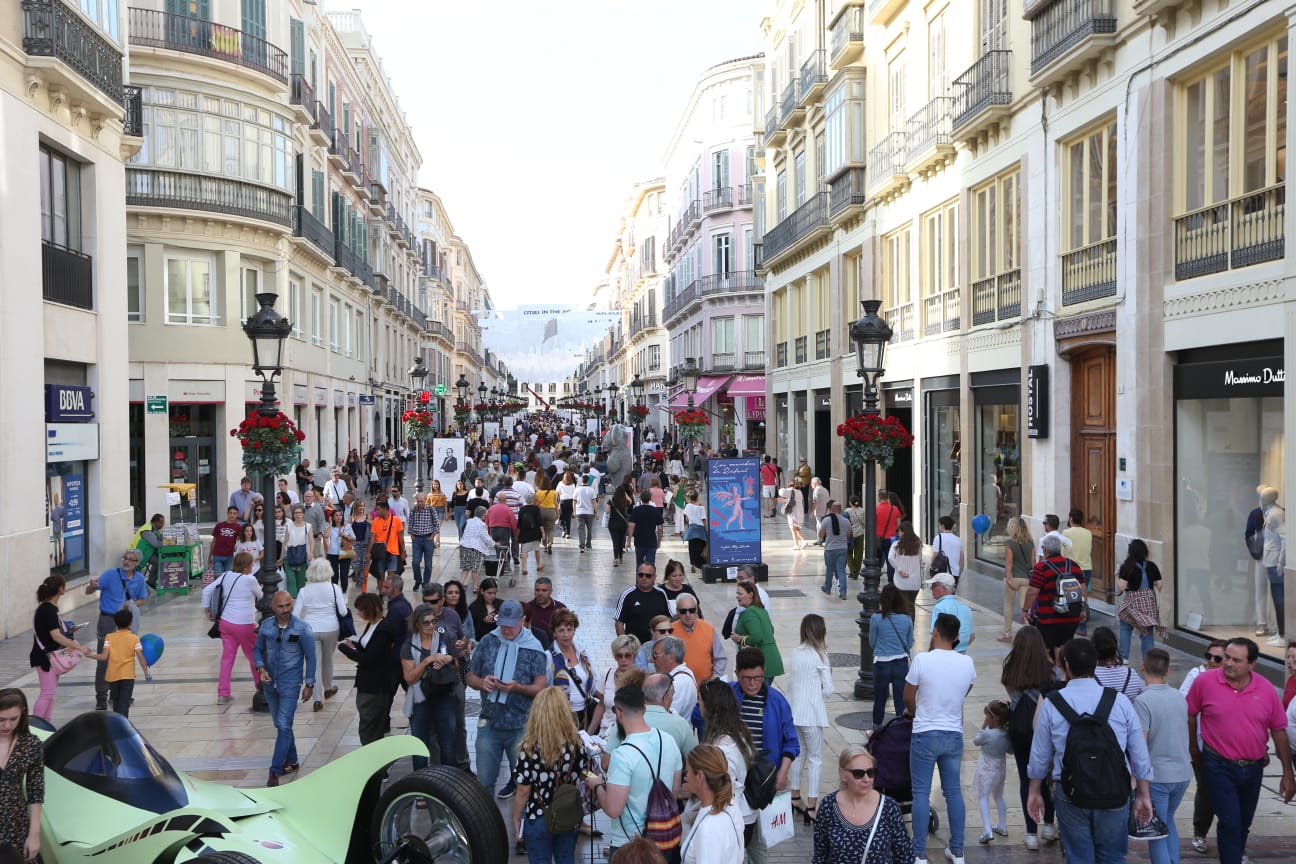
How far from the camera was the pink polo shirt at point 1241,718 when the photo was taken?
6.84 metres

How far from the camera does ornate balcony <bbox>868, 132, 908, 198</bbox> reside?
2427 centimetres

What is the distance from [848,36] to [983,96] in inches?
310

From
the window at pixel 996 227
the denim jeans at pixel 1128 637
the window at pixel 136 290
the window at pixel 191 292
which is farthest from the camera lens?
Answer: the window at pixel 191 292

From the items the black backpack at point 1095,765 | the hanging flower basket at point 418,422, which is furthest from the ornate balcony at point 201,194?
the black backpack at point 1095,765

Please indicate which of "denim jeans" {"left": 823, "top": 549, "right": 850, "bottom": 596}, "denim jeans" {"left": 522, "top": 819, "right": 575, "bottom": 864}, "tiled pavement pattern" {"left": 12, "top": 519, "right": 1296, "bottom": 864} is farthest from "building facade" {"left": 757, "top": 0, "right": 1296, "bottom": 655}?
"denim jeans" {"left": 522, "top": 819, "right": 575, "bottom": 864}

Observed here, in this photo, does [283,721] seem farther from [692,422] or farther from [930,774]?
[692,422]

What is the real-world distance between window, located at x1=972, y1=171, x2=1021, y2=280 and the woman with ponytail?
1560 cm

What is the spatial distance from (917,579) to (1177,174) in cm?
605

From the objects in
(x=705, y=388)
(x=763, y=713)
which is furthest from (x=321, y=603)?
(x=705, y=388)

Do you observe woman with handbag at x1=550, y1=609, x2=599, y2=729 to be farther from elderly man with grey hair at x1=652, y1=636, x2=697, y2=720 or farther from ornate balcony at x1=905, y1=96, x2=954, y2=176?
ornate balcony at x1=905, y1=96, x2=954, y2=176

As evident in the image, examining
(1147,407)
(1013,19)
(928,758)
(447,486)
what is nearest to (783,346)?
(447,486)

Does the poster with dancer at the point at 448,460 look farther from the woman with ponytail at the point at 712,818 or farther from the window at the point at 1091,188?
the woman with ponytail at the point at 712,818

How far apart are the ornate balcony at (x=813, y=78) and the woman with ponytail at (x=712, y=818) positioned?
86.4 ft

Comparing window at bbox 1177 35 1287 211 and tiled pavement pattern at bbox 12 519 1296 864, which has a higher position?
window at bbox 1177 35 1287 211
